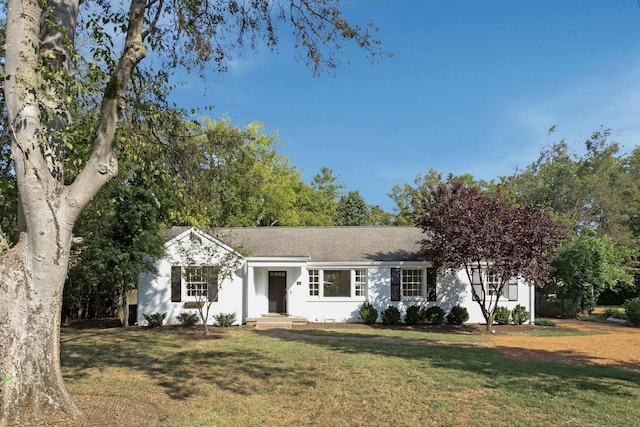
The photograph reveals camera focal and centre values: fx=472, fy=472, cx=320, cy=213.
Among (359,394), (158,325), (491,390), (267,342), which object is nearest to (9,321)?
(359,394)

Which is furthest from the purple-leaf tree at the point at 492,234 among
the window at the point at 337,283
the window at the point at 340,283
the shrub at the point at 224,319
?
the shrub at the point at 224,319

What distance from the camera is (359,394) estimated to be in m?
8.07

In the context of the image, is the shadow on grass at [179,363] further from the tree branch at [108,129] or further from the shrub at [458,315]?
the shrub at [458,315]

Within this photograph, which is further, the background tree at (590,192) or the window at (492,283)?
the background tree at (590,192)

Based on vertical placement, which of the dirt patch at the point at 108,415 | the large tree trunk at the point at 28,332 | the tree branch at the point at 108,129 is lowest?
the dirt patch at the point at 108,415

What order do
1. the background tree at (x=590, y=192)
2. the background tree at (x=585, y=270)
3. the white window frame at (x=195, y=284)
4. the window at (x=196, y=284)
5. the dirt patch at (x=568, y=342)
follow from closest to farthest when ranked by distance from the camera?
the dirt patch at (x=568, y=342)
the white window frame at (x=195, y=284)
the window at (x=196, y=284)
the background tree at (x=585, y=270)
the background tree at (x=590, y=192)

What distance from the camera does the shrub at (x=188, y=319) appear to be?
1969 centimetres

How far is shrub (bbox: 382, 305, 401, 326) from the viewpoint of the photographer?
2069cm

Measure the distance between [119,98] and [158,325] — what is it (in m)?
15.0

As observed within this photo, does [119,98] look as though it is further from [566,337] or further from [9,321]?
[566,337]

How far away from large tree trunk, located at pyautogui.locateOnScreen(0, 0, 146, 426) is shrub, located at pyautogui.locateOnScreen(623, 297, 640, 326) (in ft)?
77.9

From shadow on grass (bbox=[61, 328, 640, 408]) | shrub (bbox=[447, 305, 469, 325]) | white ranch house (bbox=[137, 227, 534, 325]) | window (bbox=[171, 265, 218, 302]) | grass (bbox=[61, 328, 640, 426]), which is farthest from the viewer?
shrub (bbox=[447, 305, 469, 325])

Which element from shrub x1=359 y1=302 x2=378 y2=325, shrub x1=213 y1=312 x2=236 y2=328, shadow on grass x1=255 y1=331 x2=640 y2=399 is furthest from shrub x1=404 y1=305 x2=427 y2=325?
shrub x1=213 y1=312 x2=236 y2=328

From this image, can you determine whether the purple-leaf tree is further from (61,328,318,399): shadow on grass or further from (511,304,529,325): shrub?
(61,328,318,399): shadow on grass
